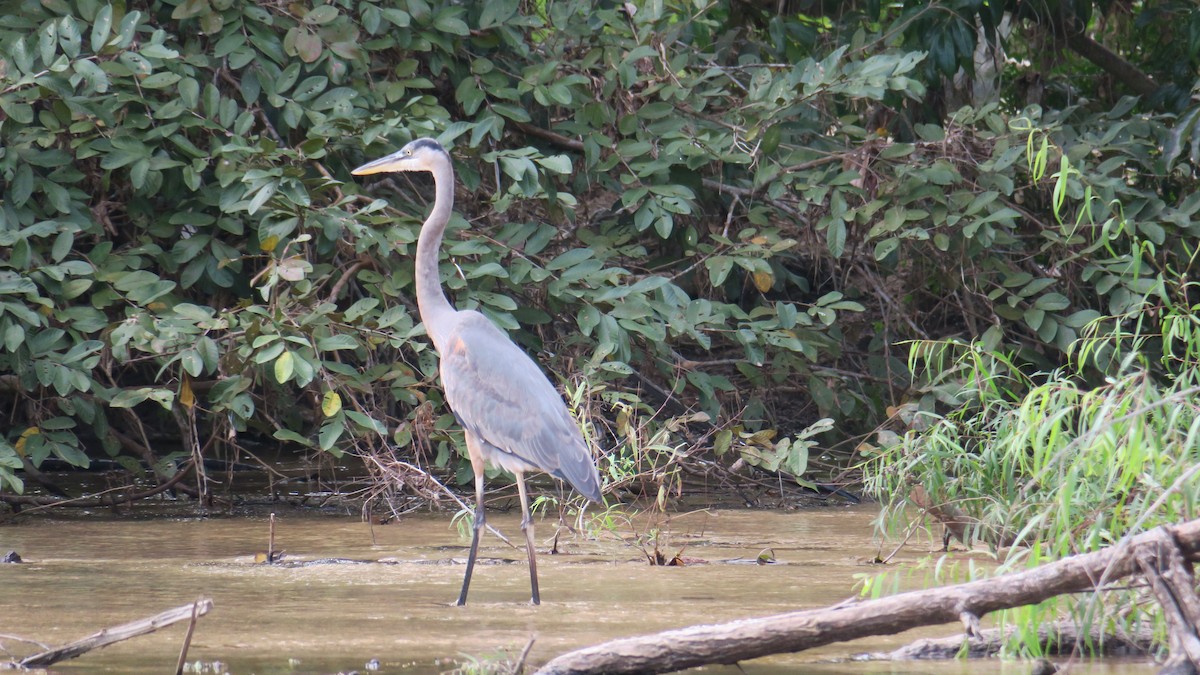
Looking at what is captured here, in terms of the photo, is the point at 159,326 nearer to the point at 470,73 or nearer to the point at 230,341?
the point at 230,341

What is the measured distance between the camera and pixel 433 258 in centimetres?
559

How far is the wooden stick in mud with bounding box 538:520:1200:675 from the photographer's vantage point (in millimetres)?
2988

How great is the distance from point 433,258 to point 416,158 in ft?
1.34

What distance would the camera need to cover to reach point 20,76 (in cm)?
578

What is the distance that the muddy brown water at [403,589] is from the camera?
11.7 feet

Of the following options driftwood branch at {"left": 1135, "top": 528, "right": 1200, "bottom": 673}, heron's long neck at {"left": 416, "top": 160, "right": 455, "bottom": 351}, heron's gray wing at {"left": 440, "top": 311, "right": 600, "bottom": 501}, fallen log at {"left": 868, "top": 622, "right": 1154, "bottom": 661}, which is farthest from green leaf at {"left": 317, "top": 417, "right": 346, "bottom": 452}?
driftwood branch at {"left": 1135, "top": 528, "right": 1200, "bottom": 673}

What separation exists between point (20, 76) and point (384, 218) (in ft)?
5.22

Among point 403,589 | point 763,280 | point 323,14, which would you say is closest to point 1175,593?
point 403,589

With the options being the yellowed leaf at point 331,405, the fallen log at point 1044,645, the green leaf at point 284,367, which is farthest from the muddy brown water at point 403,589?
the green leaf at point 284,367

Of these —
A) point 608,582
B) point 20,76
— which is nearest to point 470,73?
point 20,76

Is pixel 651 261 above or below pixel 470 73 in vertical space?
below

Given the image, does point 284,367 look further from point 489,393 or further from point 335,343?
point 489,393

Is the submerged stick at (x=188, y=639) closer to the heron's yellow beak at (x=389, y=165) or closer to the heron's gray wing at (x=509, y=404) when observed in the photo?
the heron's gray wing at (x=509, y=404)

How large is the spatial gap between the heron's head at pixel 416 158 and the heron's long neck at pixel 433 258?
4 cm
